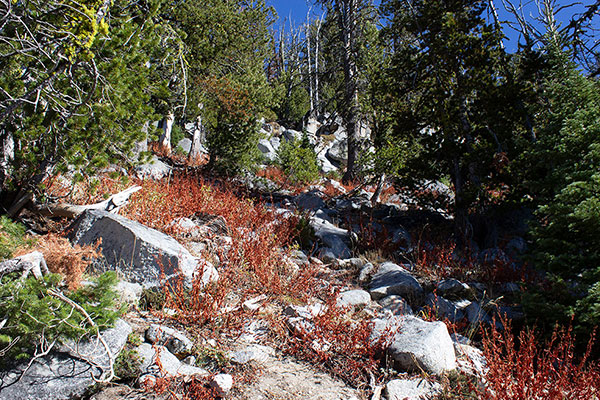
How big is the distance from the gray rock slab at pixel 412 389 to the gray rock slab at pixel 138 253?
6.10 ft

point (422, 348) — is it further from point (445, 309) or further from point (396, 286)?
point (396, 286)

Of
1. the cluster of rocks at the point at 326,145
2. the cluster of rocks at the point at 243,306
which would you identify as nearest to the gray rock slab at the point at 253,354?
the cluster of rocks at the point at 243,306

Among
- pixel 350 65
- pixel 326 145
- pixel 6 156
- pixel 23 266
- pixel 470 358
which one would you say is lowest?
pixel 470 358

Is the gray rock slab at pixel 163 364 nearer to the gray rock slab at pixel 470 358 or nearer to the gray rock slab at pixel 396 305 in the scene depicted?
the gray rock slab at pixel 470 358

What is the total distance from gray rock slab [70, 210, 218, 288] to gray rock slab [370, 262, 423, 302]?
2.22 metres

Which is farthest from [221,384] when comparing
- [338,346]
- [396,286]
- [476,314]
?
[476,314]

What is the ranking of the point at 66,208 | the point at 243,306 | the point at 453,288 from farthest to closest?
the point at 453,288
the point at 66,208
the point at 243,306

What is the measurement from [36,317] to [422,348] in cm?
283

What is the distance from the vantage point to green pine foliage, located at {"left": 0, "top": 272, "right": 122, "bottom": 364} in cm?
229

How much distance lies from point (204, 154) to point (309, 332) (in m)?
15.8

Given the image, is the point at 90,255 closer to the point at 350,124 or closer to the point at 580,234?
the point at 580,234

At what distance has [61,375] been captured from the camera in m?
2.33

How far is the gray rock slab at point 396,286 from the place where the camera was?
5.00 m

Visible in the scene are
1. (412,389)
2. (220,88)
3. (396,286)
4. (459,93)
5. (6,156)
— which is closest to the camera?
(412,389)
